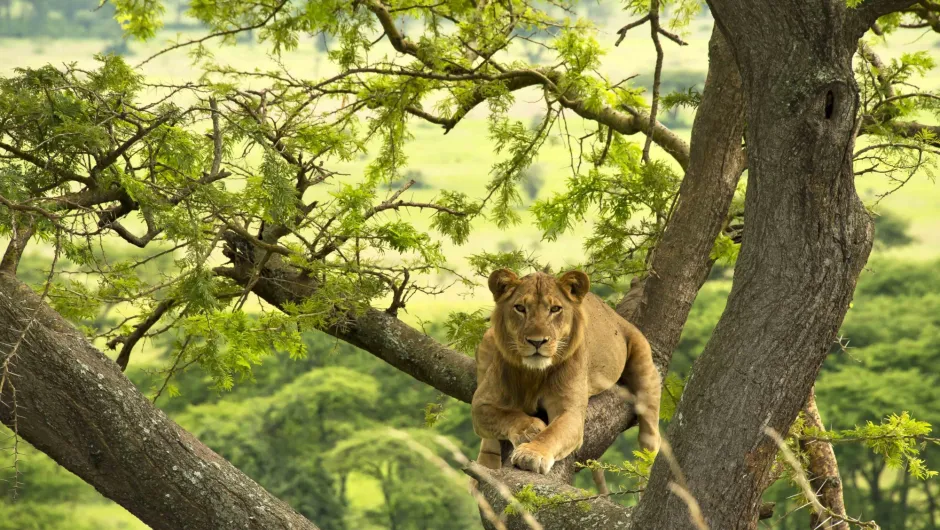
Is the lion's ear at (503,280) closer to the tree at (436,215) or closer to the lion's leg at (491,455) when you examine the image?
the lion's leg at (491,455)

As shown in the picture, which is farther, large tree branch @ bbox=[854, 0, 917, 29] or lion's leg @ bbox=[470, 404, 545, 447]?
lion's leg @ bbox=[470, 404, 545, 447]

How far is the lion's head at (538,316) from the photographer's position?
5.41 meters

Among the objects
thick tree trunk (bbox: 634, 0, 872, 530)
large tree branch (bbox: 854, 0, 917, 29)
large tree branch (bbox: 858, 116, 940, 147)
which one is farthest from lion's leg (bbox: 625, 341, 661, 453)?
large tree branch (bbox: 854, 0, 917, 29)

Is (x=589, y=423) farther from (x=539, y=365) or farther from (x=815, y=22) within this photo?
(x=815, y=22)

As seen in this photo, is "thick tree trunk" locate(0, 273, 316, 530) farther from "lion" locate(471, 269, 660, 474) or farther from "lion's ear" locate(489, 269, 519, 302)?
"lion's ear" locate(489, 269, 519, 302)

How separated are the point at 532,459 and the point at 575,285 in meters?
1.18

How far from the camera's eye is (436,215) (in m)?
8.15

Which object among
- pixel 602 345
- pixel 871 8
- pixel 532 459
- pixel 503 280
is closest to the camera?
pixel 871 8

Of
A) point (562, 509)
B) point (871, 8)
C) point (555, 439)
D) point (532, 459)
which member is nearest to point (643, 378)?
point (555, 439)

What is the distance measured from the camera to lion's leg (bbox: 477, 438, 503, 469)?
18.3 feet

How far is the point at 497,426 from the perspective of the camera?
18.1 ft

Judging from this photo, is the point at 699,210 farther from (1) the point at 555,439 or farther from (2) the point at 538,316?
(1) the point at 555,439

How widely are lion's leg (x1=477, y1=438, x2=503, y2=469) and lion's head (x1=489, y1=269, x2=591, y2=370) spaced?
1.53ft

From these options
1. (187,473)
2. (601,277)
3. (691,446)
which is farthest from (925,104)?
(187,473)
